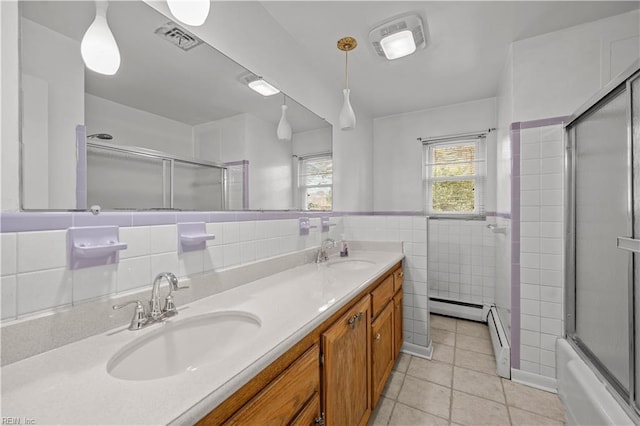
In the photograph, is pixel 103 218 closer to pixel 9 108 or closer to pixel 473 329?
pixel 9 108

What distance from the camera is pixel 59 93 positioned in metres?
0.77

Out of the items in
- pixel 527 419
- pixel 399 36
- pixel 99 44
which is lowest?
pixel 527 419

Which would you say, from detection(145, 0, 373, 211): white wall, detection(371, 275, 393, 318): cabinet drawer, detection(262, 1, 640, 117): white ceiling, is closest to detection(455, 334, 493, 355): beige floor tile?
detection(371, 275, 393, 318): cabinet drawer

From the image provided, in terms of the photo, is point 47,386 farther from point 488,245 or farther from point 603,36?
point 488,245

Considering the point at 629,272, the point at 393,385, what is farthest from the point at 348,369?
the point at 629,272

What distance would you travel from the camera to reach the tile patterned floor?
1.54 metres

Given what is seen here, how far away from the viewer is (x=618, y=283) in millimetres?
972

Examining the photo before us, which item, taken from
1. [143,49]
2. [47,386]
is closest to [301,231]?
[143,49]

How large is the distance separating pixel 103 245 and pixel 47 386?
37 centimetres

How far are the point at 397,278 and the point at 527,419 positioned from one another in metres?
1.05

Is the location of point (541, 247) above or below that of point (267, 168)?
below

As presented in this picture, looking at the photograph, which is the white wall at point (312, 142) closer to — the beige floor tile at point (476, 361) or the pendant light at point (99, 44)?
the pendant light at point (99, 44)

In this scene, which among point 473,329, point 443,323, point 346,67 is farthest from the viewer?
point 443,323

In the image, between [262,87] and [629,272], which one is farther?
[262,87]
